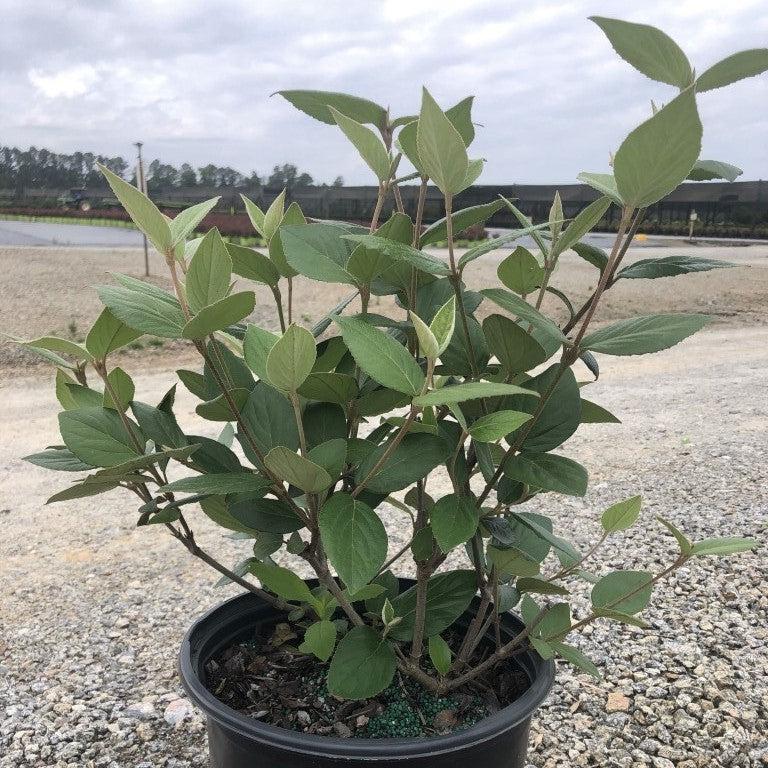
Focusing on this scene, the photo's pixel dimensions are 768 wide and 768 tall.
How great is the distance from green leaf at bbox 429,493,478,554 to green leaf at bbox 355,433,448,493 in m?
0.05

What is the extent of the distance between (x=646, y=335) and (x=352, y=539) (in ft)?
1.43

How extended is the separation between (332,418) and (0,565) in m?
2.28

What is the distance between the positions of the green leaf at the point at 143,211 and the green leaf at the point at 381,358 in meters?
0.22

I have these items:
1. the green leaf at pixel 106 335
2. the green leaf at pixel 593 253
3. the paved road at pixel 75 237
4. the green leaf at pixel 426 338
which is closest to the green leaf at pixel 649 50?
the green leaf at pixel 593 253

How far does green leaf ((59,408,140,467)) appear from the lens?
3.51ft

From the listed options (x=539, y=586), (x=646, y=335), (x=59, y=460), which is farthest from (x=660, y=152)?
(x=59, y=460)

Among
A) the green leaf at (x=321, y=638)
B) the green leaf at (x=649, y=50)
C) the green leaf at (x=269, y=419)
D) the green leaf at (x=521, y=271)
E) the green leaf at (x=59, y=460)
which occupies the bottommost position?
the green leaf at (x=321, y=638)

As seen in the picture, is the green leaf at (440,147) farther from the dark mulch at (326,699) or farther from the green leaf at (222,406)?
the dark mulch at (326,699)

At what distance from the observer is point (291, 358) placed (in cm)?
84

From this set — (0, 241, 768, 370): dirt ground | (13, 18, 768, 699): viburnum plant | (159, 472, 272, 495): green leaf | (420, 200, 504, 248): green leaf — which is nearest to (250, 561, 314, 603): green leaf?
(13, 18, 768, 699): viburnum plant

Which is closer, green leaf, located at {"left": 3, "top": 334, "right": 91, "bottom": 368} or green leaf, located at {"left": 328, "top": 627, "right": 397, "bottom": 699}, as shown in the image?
green leaf, located at {"left": 3, "top": 334, "right": 91, "bottom": 368}

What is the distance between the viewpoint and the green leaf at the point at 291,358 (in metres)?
0.81

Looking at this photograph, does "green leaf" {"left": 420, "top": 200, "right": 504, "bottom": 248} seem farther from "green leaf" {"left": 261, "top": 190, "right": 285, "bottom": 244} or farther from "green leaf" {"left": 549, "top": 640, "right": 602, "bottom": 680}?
"green leaf" {"left": 549, "top": 640, "right": 602, "bottom": 680}

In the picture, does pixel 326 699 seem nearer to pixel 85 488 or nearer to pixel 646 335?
pixel 85 488
